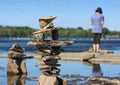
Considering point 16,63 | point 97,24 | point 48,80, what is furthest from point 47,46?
point 97,24

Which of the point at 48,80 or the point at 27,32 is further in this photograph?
the point at 27,32

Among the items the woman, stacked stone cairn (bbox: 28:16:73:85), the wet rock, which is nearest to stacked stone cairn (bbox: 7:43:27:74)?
stacked stone cairn (bbox: 28:16:73:85)

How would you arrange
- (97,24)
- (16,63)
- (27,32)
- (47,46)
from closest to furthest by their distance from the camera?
(47,46), (16,63), (97,24), (27,32)

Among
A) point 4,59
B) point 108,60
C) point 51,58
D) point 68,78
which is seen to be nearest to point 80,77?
point 68,78

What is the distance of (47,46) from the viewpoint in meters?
15.7

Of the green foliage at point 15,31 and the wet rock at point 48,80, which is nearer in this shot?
the wet rock at point 48,80

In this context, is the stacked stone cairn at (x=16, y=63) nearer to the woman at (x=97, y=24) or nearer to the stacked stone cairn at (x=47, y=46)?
the stacked stone cairn at (x=47, y=46)

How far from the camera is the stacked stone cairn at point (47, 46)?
15.7m

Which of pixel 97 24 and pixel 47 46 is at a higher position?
pixel 97 24

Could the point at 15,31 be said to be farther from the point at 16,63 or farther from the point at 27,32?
the point at 16,63

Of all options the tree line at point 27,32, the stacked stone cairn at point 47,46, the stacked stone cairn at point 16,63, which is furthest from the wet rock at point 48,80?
the tree line at point 27,32

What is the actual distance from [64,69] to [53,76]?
25.8ft

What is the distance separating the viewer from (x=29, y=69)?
23.5 metres

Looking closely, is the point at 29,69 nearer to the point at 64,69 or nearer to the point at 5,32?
the point at 64,69
